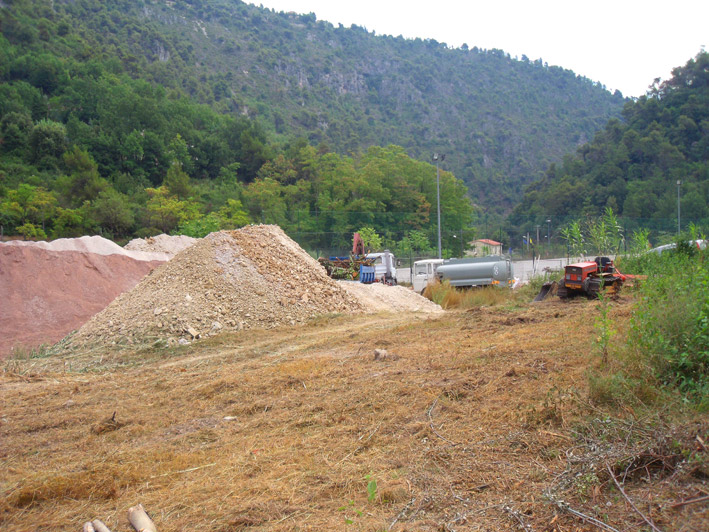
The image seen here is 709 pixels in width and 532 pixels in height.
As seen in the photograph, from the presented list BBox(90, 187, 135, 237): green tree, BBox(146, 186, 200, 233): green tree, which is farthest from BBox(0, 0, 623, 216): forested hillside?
BBox(146, 186, 200, 233): green tree

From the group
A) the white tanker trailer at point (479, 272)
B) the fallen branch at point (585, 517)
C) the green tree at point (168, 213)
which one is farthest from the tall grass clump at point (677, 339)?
the green tree at point (168, 213)

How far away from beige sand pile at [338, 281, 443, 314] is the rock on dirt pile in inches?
42.0

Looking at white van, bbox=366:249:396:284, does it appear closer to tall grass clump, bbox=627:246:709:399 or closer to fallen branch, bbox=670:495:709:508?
tall grass clump, bbox=627:246:709:399

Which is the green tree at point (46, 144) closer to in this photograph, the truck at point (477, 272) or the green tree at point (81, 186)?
the green tree at point (81, 186)

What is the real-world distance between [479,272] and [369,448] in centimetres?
1608

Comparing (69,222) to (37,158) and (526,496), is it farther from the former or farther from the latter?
(526,496)

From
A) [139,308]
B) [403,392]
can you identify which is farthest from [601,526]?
[139,308]

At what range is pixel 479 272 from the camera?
20234 mm

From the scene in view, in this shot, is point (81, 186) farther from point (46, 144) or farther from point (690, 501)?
point (690, 501)

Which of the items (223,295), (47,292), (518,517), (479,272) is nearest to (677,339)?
(518,517)

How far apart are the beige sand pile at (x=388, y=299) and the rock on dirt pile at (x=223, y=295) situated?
3.50ft

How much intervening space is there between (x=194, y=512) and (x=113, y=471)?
1365mm

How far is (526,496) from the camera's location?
3.55m

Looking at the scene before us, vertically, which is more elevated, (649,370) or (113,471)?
(649,370)
